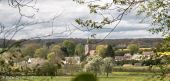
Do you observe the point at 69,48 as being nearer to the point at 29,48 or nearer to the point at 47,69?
the point at 47,69

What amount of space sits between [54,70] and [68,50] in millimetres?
476

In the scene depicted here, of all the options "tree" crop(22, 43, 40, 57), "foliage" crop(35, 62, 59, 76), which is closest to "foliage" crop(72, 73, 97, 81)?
"foliage" crop(35, 62, 59, 76)

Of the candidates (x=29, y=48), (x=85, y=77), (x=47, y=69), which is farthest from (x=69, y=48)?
(x=85, y=77)

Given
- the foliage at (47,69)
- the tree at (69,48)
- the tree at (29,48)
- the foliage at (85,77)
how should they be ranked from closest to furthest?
the foliage at (85,77) → the foliage at (47,69) → the tree at (29,48) → the tree at (69,48)

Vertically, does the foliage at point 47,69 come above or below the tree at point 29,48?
below

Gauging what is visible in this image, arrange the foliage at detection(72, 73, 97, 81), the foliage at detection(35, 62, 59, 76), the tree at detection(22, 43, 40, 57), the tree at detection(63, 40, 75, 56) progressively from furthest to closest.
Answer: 1. the tree at detection(63, 40, 75, 56)
2. the tree at detection(22, 43, 40, 57)
3. the foliage at detection(35, 62, 59, 76)
4. the foliage at detection(72, 73, 97, 81)

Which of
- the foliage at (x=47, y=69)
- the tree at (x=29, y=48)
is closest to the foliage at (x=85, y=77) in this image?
the foliage at (x=47, y=69)

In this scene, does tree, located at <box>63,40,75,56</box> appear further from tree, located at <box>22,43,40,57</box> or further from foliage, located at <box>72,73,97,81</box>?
foliage, located at <box>72,73,97,81</box>

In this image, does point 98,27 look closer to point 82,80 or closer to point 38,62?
point 38,62

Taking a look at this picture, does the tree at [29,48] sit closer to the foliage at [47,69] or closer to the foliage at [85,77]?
the foliage at [47,69]

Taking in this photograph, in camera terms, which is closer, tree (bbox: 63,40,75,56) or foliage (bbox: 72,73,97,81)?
foliage (bbox: 72,73,97,81)

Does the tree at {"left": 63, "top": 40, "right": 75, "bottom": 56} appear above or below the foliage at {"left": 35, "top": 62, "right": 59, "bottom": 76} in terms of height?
above

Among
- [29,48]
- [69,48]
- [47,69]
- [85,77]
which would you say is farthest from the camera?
[69,48]

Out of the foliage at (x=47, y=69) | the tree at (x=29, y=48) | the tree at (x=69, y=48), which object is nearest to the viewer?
the foliage at (x=47, y=69)
